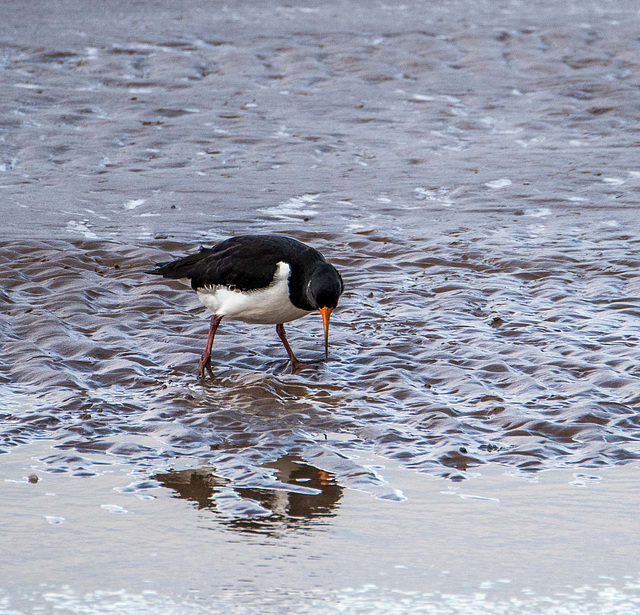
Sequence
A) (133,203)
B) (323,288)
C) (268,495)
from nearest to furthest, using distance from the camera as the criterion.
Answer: (268,495) → (323,288) → (133,203)

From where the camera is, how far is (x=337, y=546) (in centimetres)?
497

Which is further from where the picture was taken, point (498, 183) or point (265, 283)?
point (498, 183)

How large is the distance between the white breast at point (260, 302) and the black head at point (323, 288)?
0.19 metres

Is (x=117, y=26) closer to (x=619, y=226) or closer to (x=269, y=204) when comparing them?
(x=269, y=204)

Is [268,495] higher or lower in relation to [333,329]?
higher

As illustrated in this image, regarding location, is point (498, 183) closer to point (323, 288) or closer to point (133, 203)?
point (133, 203)

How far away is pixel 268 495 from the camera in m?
5.59

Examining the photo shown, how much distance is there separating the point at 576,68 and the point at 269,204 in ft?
26.5

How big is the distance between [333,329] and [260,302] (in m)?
1.32

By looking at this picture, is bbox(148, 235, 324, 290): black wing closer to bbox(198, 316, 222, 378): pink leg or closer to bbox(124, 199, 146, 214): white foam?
bbox(198, 316, 222, 378): pink leg

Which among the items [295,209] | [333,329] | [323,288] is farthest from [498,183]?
[323,288]

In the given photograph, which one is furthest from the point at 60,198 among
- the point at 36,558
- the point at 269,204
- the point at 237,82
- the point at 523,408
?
the point at 36,558

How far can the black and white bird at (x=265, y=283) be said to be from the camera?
729 cm

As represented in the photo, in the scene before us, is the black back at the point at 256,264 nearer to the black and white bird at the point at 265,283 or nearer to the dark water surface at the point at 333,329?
the black and white bird at the point at 265,283
